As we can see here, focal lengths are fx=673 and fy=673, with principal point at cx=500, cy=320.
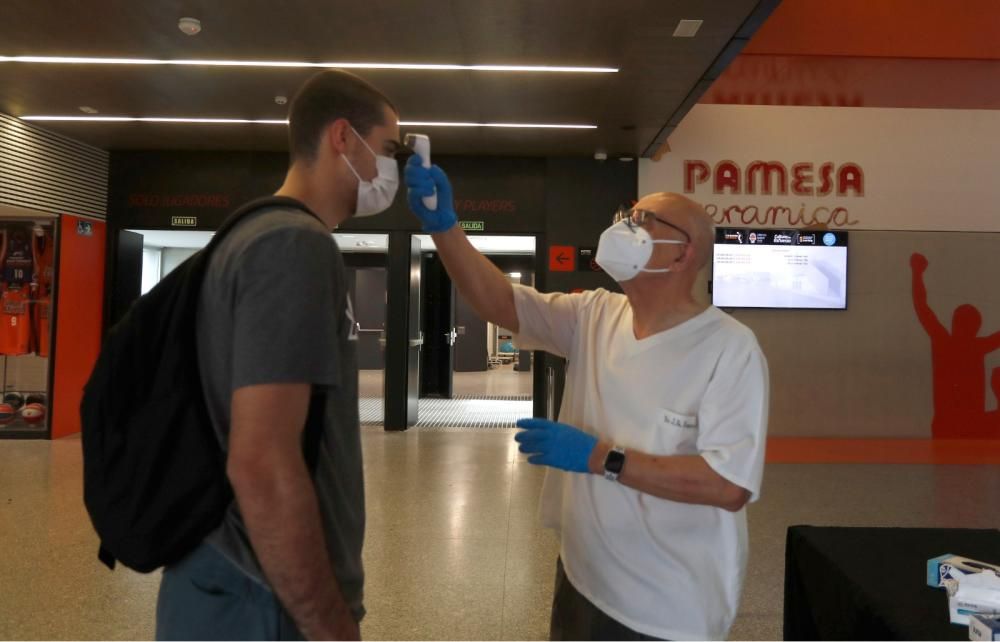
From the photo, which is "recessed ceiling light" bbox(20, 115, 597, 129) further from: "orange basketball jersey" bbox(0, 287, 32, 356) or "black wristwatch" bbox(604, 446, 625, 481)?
"black wristwatch" bbox(604, 446, 625, 481)

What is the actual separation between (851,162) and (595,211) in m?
2.94

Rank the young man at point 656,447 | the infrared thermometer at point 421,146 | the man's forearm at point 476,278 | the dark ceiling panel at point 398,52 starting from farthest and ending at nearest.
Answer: the dark ceiling panel at point 398,52 < the man's forearm at point 476,278 < the infrared thermometer at point 421,146 < the young man at point 656,447

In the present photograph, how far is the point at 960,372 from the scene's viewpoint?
7605 millimetres

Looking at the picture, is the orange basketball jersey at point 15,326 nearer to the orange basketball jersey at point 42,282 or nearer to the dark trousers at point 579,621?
the orange basketball jersey at point 42,282

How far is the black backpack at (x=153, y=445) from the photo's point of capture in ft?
3.51

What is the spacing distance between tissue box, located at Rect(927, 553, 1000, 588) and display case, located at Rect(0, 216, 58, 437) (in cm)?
827

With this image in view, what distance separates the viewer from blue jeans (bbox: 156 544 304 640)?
1108 millimetres

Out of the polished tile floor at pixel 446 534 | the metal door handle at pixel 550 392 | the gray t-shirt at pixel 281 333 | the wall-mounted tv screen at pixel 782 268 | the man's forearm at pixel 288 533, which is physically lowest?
the polished tile floor at pixel 446 534

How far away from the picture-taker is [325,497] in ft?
3.91

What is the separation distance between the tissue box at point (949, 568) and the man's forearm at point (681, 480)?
25.5 inches

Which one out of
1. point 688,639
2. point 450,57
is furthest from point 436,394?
point 688,639

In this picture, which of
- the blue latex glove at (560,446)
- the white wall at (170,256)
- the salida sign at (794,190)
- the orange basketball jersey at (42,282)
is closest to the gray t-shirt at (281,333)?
the blue latex glove at (560,446)

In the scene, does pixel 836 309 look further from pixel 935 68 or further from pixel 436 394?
pixel 436 394

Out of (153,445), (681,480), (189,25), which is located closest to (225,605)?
(153,445)
